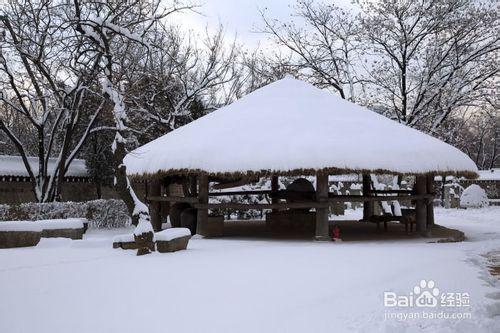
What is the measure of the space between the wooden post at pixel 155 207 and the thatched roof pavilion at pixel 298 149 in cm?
109

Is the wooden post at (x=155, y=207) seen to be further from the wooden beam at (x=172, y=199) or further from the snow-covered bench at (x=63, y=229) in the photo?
the snow-covered bench at (x=63, y=229)

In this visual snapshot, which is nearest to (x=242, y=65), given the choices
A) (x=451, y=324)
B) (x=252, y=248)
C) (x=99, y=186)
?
(x=99, y=186)

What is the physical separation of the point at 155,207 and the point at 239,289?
9184 millimetres

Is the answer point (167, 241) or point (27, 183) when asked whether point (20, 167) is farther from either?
point (167, 241)

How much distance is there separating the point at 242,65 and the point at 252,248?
Answer: 18.9 m

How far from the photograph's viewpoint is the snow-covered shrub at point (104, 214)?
57.3 feet

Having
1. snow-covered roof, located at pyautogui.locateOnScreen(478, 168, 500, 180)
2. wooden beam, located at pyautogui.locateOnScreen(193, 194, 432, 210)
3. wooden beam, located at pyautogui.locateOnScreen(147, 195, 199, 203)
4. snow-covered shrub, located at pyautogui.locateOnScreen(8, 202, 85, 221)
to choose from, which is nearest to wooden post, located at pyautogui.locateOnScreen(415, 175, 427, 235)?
wooden beam, located at pyautogui.locateOnScreen(193, 194, 432, 210)

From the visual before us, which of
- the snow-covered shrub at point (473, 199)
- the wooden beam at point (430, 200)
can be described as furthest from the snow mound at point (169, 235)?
the snow-covered shrub at point (473, 199)

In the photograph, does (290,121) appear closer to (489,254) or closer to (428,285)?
(489,254)

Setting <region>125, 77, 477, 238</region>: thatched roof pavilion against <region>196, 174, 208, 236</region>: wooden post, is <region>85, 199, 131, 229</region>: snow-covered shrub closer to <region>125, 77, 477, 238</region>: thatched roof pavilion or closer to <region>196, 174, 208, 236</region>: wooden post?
<region>125, 77, 477, 238</region>: thatched roof pavilion

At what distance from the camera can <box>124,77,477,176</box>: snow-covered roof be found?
1152 cm

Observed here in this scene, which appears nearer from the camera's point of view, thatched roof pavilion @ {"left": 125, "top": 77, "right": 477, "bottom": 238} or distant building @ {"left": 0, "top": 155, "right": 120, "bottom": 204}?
thatched roof pavilion @ {"left": 125, "top": 77, "right": 477, "bottom": 238}

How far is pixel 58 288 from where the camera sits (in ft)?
22.1

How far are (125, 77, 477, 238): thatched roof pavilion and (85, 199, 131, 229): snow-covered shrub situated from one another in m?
3.45
